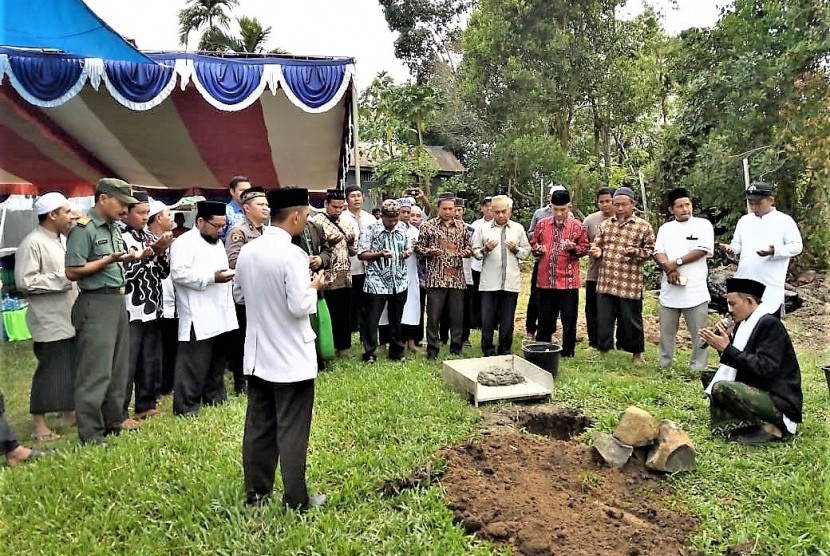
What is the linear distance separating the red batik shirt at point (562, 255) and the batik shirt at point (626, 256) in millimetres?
261

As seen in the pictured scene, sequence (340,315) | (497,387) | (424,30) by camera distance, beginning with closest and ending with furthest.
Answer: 1. (497,387)
2. (340,315)
3. (424,30)

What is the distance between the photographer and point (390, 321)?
597 cm

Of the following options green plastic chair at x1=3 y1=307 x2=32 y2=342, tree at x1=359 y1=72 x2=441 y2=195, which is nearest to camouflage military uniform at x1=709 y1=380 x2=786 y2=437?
green plastic chair at x1=3 y1=307 x2=32 y2=342

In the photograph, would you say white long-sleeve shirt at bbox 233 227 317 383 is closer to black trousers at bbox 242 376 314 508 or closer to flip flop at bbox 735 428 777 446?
black trousers at bbox 242 376 314 508

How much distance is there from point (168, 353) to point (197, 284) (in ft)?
3.64

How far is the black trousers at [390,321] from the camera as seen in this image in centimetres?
584

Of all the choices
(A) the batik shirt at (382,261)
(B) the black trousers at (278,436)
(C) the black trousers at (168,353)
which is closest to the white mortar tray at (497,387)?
(A) the batik shirt at (382,261)

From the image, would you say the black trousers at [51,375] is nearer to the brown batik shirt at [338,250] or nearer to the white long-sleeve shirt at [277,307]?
the white long-sleeve shirt at [277,307]

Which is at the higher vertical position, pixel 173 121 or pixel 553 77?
pixel 553 77

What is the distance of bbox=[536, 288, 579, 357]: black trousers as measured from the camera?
5895 millimetres

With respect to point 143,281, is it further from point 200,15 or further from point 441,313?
point 200,15

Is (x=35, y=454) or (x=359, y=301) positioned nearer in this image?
(x=35, y=454)

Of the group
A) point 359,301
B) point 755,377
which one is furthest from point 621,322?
point 359,301

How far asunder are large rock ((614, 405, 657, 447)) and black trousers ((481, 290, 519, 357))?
2333 mm
